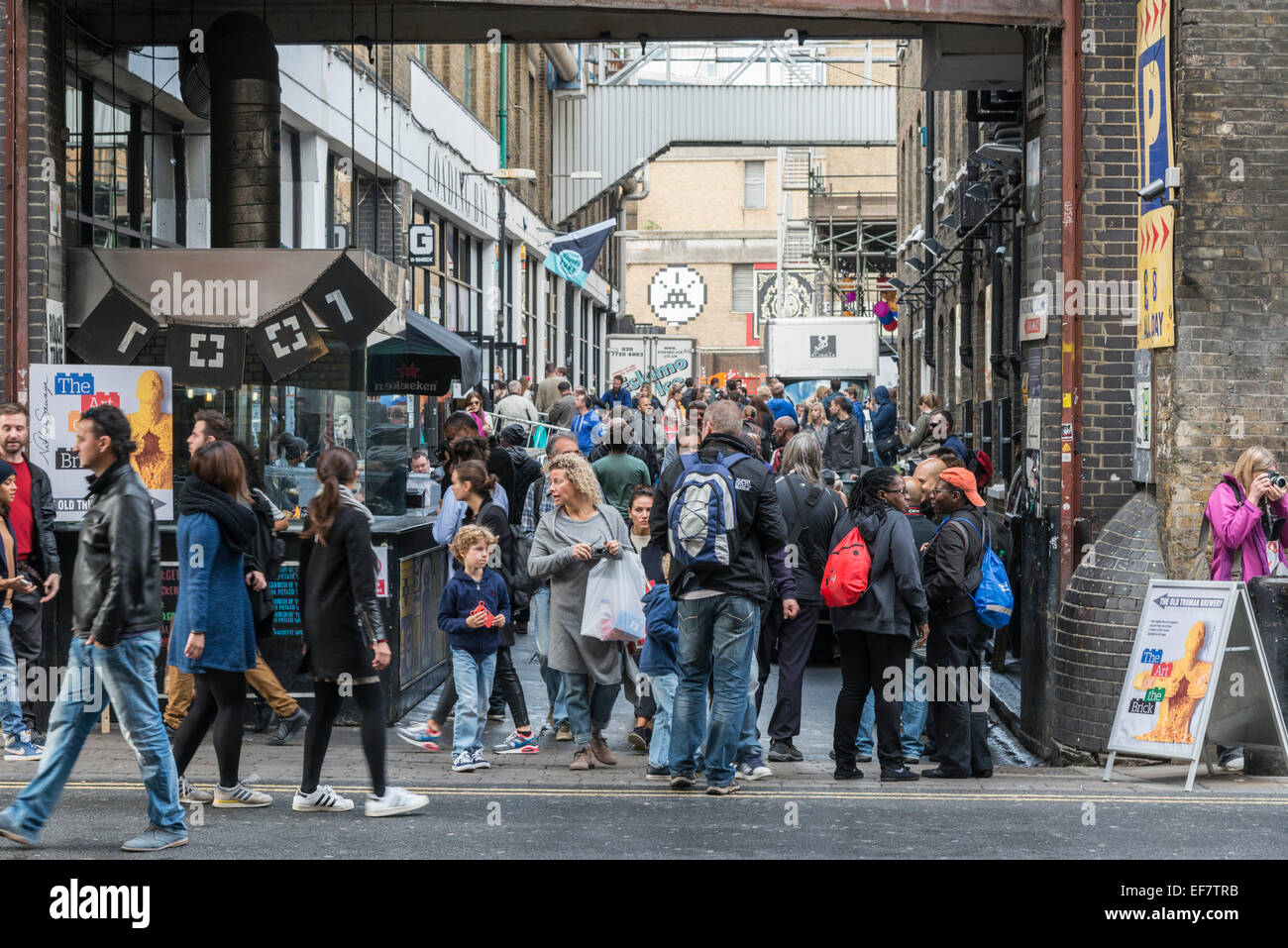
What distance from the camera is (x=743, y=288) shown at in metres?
80.2

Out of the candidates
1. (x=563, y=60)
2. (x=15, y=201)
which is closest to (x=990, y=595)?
(x=15, y=201)

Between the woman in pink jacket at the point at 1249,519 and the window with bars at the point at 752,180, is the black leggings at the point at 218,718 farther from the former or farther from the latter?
the window with bars at the point at 752,180

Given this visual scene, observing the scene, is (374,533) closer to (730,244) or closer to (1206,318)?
(1206,318)

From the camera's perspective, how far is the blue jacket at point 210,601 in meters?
7.87

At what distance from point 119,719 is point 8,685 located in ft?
9.23

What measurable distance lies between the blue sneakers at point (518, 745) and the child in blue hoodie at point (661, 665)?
3.54 ft

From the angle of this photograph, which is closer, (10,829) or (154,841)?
(10,829)

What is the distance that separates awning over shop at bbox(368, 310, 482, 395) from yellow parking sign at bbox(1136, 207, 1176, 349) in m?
9.47

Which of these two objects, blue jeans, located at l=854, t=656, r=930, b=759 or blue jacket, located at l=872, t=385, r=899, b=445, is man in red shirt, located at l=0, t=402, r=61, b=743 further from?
blue jacket, located at l=872, t=385, r=899, b=445

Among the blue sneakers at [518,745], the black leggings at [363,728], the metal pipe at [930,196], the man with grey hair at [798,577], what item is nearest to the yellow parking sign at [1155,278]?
the man with grey hair at [798,577]

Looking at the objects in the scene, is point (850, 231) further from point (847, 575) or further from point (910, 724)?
point (847, 575)

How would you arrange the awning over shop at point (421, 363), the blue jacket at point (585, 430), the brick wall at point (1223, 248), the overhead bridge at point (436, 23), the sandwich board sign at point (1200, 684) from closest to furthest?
1. the sandwich board sign at point (1200, 684)
2. the brick wall at point (1223, 248)
3. the overhead bridge at point (436, 23)
4. the awning over shop at point (421, 363)
5. the blue jacket at point (585, 430)

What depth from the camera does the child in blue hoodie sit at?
9.38 meters

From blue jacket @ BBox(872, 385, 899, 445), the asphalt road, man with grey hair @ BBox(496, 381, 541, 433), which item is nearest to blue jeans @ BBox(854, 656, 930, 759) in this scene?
the asphalt road
